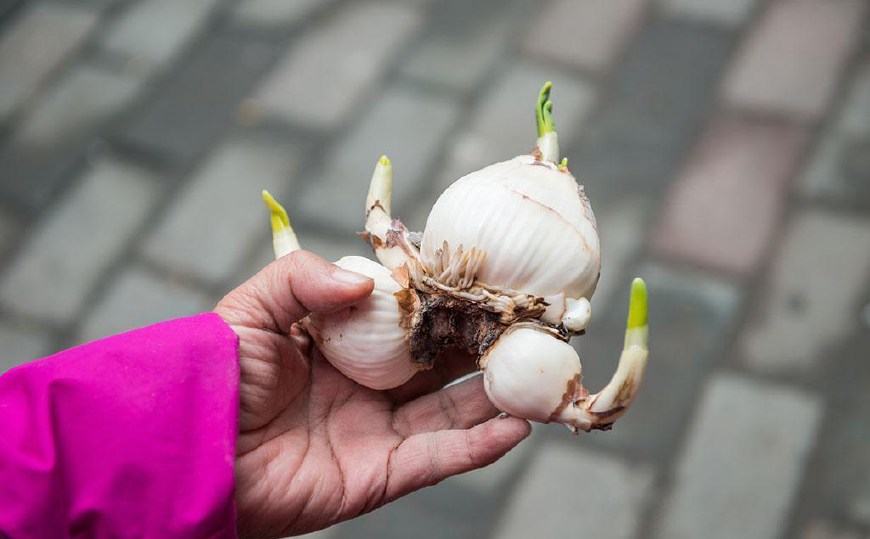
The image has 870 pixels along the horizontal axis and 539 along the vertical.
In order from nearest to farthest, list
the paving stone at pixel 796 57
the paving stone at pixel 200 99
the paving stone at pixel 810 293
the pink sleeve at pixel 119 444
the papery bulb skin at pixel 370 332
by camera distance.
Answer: the pink sleeve at pixel 119 444 → the papery bulb skin at pixel 370 332 → the paving stone at pixel 810 293 → the paving stone at pixel 796 57 → the paving stone at pixel 200 99

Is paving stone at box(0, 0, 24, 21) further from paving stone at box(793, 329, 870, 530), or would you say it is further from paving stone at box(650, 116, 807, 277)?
paving stone at box(793, 329, 870, 530)

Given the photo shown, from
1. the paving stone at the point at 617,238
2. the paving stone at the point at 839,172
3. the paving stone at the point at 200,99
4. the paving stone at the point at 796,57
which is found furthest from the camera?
the paving stone at the point at 200,99

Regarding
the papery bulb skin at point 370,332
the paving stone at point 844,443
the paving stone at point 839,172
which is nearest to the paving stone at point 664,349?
the paving stone at point 844,443

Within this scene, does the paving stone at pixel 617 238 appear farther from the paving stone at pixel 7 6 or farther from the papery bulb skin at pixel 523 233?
the paving stone at pixel 7 6

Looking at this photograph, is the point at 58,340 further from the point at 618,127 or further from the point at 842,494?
the point at 842,494

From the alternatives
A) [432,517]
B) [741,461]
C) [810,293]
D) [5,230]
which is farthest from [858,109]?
[5,230]

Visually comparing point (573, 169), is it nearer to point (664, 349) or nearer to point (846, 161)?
point (664, 349)

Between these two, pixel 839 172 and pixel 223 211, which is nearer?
pixel 839 172
